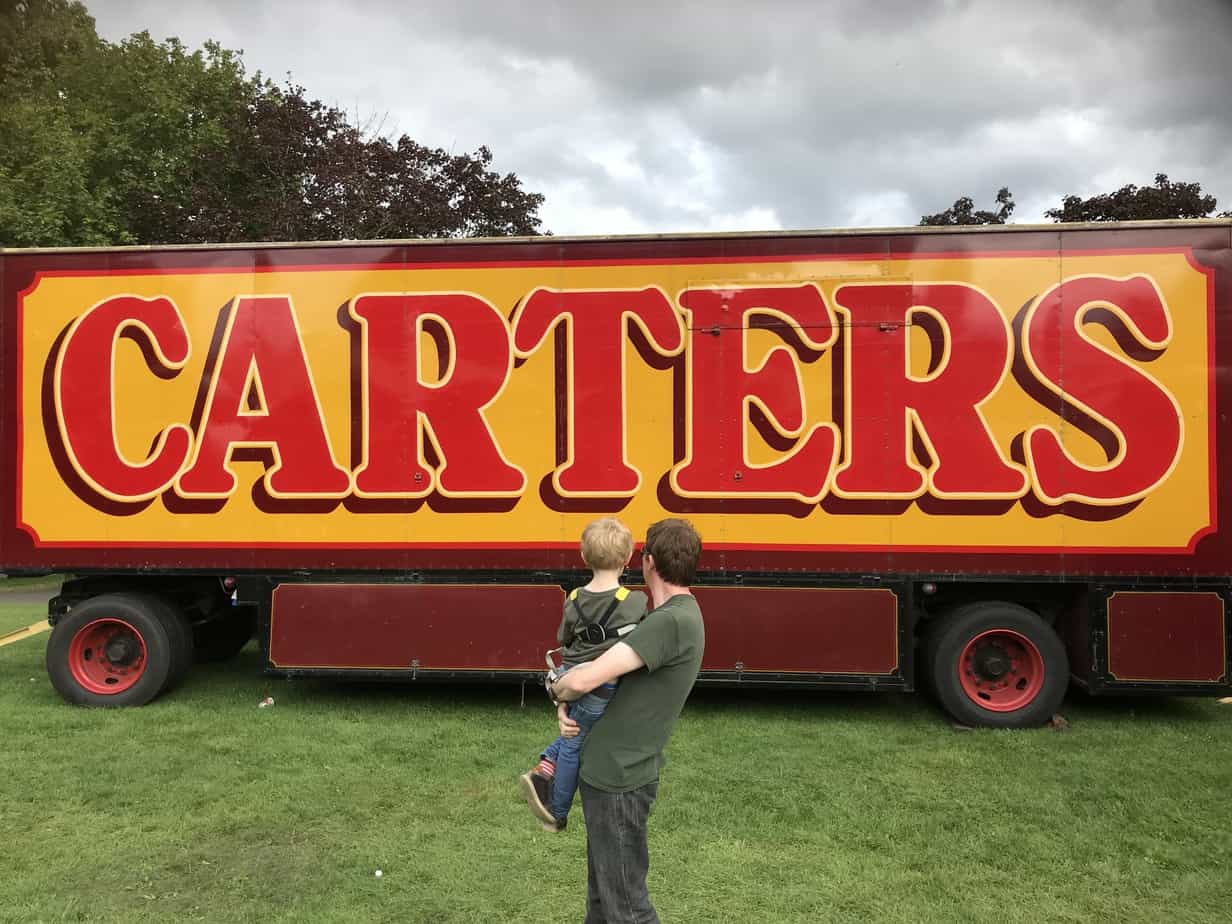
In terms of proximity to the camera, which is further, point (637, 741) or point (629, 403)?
point (629, 403)

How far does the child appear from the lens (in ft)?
8.42

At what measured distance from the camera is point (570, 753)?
2.65 m

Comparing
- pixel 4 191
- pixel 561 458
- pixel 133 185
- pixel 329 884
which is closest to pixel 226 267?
pixel 561 458

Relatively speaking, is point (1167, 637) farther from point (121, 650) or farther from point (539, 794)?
point (121, 650)

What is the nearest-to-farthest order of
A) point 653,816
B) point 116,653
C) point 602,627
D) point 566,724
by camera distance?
1. point 566,724
2. point 602,627
3. point 653,816
4. point 116,653

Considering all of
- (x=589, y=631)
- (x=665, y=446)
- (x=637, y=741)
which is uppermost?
(x=665, y=446)

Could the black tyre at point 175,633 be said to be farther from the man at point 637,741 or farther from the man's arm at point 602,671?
the man's arm at point 602,671

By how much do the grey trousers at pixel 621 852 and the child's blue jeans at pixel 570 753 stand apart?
0.23m

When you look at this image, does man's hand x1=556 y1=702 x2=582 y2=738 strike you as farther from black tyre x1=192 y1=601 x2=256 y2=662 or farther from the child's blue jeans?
black tyre x1=192 y1=601 x2=256 y2=662

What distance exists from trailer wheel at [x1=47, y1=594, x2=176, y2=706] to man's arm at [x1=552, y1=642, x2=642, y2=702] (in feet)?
17.8

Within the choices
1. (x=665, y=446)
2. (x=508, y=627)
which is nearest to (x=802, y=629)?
(x=665, y=446)

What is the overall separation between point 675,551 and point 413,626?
4.23 meters

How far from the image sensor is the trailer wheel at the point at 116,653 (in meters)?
6.35

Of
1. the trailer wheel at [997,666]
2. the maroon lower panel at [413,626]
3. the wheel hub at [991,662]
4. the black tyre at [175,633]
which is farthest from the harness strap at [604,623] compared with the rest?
the black tyre at [175,633]
